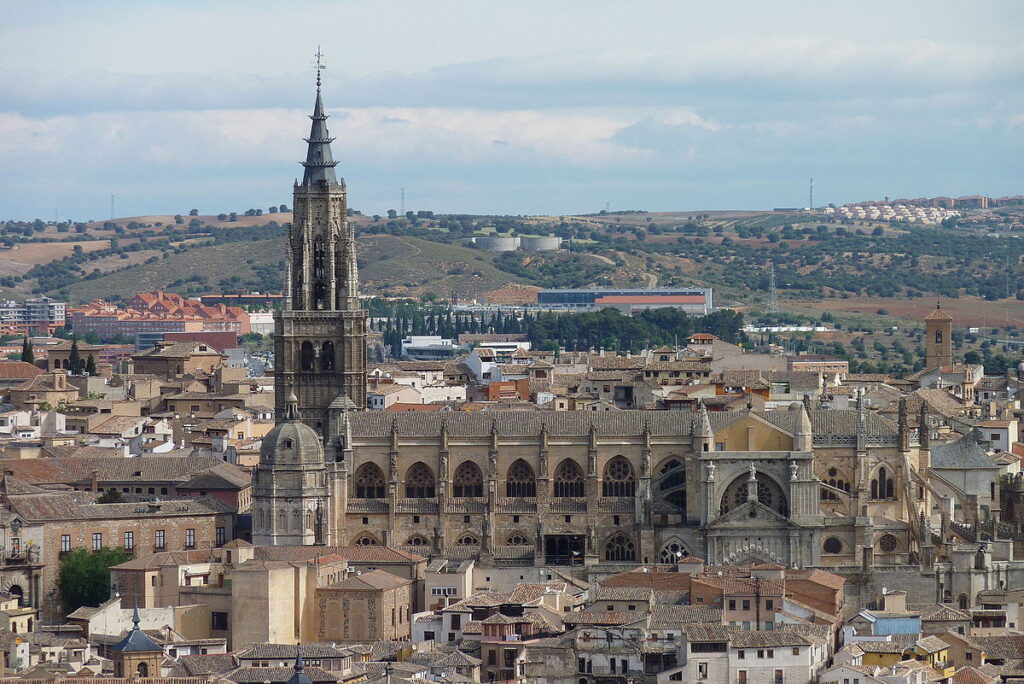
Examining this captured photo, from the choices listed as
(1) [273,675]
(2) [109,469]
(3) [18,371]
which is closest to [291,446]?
(2) [109,469]

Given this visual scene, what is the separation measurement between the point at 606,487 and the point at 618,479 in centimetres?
50

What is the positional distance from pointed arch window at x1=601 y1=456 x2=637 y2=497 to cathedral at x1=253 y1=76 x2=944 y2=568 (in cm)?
5

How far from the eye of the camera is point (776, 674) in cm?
8300

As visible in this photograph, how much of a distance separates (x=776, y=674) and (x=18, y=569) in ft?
98.2

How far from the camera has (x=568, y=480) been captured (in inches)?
4141

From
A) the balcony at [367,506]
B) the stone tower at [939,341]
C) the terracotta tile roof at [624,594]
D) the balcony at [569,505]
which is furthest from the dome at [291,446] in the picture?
the stone tower at [939,341]

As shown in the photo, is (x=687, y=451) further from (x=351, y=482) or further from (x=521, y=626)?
(x=521, y=626)

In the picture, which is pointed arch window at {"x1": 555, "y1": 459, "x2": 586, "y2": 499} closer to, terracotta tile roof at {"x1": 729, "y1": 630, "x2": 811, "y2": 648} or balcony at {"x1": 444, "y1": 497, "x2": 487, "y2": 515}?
balcony at {"x1": 444, "y1": 497, "x2": 487, "y2": 515}

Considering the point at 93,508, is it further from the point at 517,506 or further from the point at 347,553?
the point at 517,506

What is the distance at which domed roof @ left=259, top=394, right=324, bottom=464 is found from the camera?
10269 cm

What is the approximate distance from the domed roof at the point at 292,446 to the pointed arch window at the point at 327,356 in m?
8.30

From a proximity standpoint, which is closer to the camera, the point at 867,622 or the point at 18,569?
the point at 867,622

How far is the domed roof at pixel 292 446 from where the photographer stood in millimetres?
102688

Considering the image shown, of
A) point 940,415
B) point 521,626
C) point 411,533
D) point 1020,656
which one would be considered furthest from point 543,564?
point 940,415
